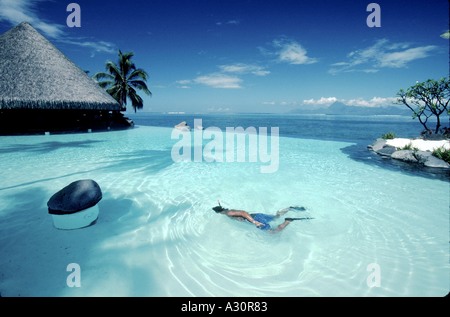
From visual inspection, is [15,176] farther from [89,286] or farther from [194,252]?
[194,252]

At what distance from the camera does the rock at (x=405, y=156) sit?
11.0 metres

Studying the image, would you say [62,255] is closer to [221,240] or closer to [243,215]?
[221,240]

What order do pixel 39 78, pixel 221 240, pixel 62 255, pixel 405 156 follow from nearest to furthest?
1. pixel 62 255
2. pixel 221 240
3. pixel 405 156
4. pixel 39 78

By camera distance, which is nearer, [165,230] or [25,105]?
[165,230]

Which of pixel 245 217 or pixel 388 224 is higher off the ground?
pixel 245 217

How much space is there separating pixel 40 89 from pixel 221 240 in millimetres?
18966

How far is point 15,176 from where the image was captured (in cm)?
684

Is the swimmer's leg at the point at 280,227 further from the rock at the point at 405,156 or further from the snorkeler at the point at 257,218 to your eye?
the rock at the point at 405,156

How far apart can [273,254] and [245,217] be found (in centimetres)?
91

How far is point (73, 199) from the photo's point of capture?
12.0ft

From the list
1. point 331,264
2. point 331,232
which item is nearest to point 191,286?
point 331,264

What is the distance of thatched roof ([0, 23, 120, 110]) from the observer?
15328 mm

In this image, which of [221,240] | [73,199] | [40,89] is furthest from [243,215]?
[40,89]
